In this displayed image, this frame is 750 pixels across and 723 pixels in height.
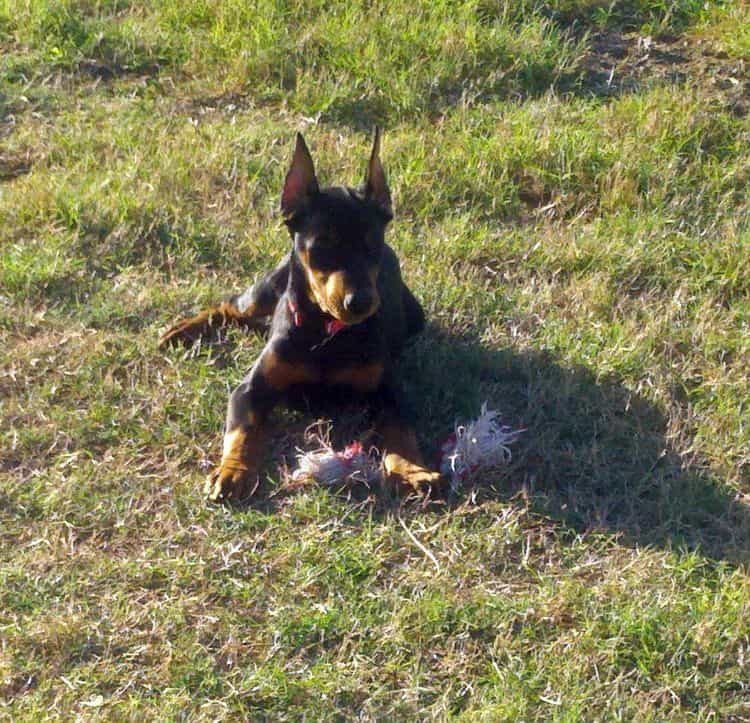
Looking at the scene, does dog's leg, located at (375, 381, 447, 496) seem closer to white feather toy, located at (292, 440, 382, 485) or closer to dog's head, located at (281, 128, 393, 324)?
white feather toy, located at (292, 440, 382, 485)

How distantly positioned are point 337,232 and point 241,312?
3.18ft

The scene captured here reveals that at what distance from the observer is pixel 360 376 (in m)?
4.87

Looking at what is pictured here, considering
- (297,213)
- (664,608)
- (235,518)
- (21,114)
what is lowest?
(21,114)

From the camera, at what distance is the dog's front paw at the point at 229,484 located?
4527mm

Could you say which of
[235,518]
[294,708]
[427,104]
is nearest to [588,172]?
[427,104]

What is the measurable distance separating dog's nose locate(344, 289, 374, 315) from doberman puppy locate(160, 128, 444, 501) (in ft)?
0.08

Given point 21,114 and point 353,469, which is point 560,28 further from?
point 353,469

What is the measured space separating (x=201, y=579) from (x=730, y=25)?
208 inches

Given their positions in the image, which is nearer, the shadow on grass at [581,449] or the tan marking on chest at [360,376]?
the shadow on grass at [581,449]

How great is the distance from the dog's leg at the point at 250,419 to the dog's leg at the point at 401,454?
30 cm

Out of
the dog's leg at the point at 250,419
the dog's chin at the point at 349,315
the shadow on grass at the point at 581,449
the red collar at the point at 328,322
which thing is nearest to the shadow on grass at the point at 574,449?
the shadow on grass at the point at 581,449

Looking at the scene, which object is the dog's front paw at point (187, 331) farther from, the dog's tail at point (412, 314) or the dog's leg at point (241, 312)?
the dog's tail at point (412, 314)

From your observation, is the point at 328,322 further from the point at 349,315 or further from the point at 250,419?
the point at 250,419

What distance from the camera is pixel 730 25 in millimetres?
7785
